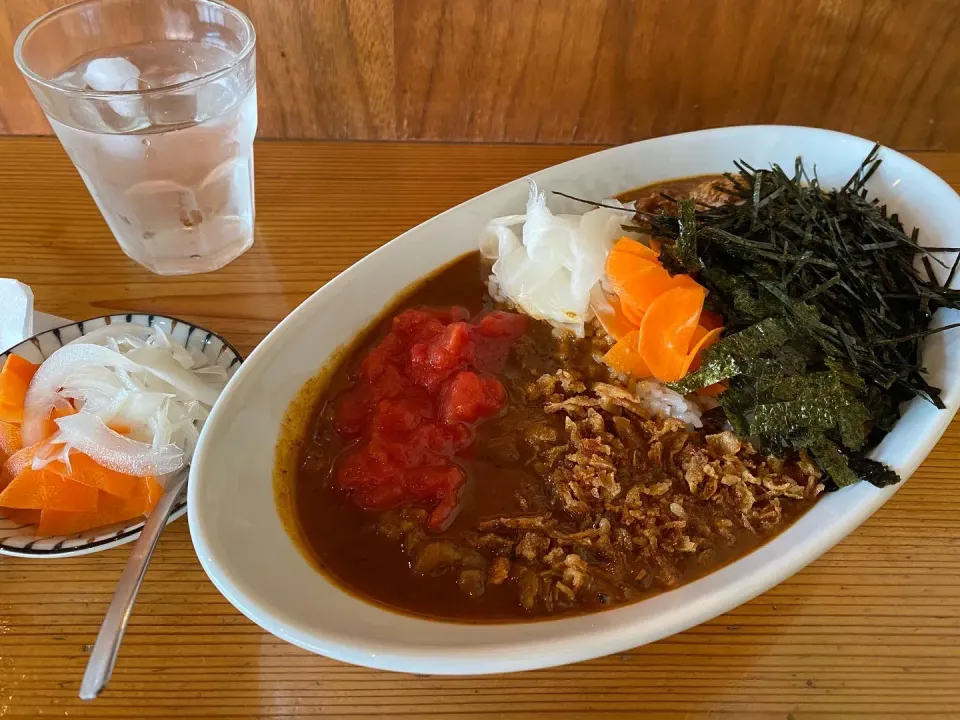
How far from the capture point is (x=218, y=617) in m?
1.10

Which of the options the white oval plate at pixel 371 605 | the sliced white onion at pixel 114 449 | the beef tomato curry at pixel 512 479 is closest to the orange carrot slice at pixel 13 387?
the sliced white onion at pixel 114 449

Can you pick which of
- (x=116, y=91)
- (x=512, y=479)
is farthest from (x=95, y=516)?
(x=116, y=91)

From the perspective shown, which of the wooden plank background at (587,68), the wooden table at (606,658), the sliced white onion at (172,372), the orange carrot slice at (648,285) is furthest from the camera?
the wooden plank background at (587,68)

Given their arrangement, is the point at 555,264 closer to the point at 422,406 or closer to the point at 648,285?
the point at 648,285

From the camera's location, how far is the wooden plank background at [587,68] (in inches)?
70.6

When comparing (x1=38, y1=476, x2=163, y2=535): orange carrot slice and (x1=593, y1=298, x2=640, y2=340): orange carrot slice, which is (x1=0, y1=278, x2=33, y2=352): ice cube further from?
(x1=593, y1=298, x2=640, y2=340): orange carrot slice

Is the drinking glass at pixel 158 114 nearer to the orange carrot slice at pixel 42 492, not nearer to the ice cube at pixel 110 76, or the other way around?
the ice cube at pixel 110 76

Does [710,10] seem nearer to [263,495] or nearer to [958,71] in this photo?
[958,71]

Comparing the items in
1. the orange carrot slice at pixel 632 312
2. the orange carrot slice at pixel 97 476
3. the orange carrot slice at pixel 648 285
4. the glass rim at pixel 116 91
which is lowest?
the orange carrot slice at pixel 97 476

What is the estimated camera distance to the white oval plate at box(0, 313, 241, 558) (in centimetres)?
105

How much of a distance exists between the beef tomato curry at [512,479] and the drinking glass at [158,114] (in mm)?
525

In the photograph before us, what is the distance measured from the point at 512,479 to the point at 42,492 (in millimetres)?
762

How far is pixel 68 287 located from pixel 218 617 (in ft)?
3.06

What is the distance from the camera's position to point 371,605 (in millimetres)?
1033
